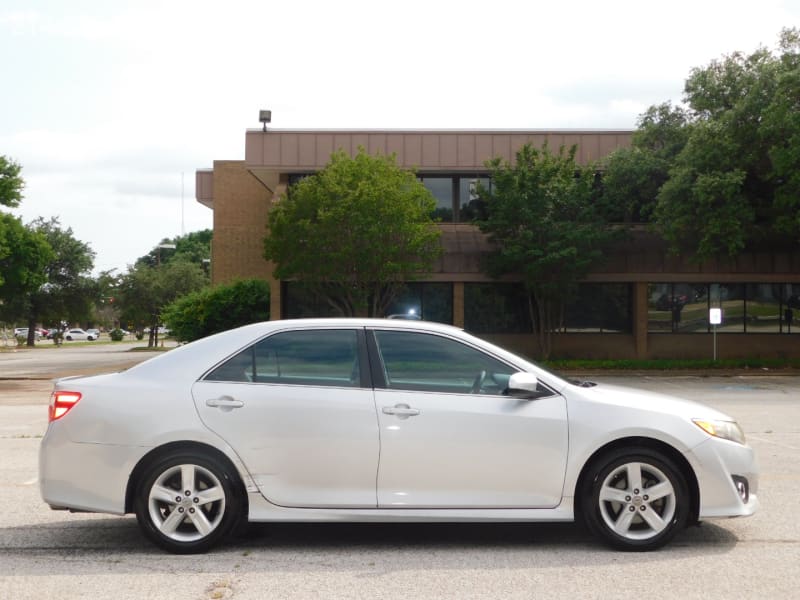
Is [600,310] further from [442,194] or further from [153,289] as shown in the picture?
[153,289]

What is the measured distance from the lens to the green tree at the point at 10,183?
40.9 m

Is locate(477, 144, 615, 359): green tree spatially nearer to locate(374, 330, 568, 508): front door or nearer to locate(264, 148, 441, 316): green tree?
locate(264, 148, 441, 316): green tree

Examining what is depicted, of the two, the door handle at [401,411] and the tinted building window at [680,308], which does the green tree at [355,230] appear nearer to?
the tinted building window at [680,308]

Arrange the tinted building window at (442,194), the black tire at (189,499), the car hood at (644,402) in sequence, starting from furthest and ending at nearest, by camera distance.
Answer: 1. the tinted building window at (442,194)
2. the car hood at (644,402)
3. the black tire at (189,499)

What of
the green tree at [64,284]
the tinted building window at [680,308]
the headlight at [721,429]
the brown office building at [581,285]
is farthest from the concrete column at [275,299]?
the green tree at [64,284]

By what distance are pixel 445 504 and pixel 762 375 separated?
2477 centimetres

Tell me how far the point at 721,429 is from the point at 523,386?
1466mm

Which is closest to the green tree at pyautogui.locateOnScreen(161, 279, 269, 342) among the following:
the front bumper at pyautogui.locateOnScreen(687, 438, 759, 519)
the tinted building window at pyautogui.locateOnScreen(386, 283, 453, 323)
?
the tinted building window at pyautogui.locateOnScreen(386, 283, 453, 323)

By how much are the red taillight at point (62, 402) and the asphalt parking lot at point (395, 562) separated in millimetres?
955

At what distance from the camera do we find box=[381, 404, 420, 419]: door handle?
19.9ft

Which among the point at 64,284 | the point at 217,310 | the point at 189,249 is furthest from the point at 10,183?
the point at 189,249

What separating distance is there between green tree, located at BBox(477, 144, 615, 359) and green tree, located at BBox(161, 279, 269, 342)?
34.2ft

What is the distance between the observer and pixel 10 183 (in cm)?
4109

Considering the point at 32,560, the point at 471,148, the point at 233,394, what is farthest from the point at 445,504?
the point at 471,148
